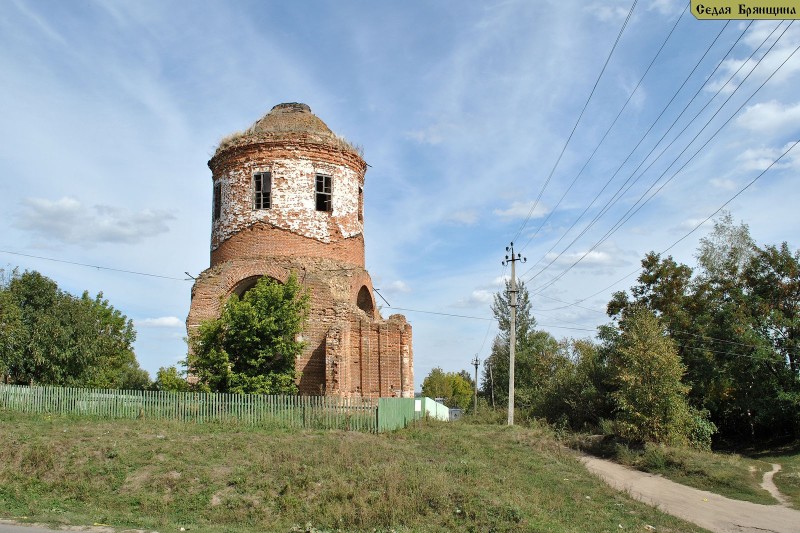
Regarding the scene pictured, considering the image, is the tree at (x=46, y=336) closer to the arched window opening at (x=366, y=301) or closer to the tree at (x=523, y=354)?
the arched window opening at (x=366, y=301)

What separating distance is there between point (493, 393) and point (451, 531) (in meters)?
41.8

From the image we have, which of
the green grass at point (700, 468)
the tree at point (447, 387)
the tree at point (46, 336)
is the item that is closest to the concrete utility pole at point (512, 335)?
the green grass at point (700, 468)

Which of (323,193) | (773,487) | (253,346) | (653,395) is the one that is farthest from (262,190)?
(773,487)

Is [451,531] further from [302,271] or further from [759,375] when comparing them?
[759,375]

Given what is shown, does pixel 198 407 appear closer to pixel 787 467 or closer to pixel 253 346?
pixel 253 346

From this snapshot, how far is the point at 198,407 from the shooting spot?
54.6 ft

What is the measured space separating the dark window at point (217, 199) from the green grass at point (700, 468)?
16.6m

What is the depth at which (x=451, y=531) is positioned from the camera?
33.6 ft

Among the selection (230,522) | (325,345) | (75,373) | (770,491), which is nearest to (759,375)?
(770,491)

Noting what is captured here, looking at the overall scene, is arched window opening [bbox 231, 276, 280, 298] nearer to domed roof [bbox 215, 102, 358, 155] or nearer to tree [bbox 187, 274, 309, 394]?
tree [bbox 187, 274, 309, 394]

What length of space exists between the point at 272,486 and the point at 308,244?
10429mm

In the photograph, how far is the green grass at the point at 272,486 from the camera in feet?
34.7

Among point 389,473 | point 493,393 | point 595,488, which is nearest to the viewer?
point 389,473

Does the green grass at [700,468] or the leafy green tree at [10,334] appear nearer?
the green grass at [700,468]
